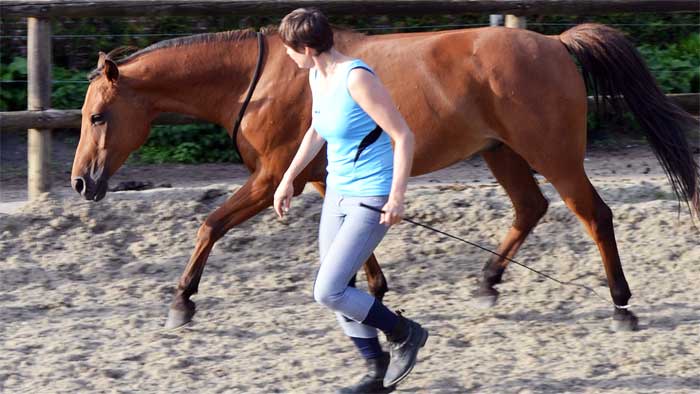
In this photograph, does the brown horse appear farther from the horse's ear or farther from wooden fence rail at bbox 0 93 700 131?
wooden fence rail at bbox 0 93 700 131

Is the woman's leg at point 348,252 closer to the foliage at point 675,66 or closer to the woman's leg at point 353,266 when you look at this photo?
the woman's leg at point 353,266

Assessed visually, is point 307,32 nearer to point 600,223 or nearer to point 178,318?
point 178,318

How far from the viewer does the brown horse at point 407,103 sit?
5.21 metres

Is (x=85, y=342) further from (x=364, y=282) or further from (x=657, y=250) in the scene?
(x=657, y=250)

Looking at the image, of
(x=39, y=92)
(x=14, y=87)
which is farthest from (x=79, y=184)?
(x=14, y=87)

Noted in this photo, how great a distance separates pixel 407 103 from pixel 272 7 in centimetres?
185

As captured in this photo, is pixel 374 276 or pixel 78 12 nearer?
pixel 374 276

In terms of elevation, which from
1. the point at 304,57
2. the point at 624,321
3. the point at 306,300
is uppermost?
the point at 304,57

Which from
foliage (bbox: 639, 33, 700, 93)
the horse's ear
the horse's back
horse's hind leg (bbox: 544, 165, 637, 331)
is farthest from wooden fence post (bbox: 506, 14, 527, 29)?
the horse's ear

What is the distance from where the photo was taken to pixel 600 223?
5.29 meters

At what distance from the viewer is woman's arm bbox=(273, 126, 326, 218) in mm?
4125

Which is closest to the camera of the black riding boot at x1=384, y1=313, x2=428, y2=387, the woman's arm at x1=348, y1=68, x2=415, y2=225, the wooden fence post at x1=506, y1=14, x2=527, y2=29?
the woman's arm at x1=348, y1=68, x2=415, y2=225

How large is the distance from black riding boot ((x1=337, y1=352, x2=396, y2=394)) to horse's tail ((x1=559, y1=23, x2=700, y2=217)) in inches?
80.3

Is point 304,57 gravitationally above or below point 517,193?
above
